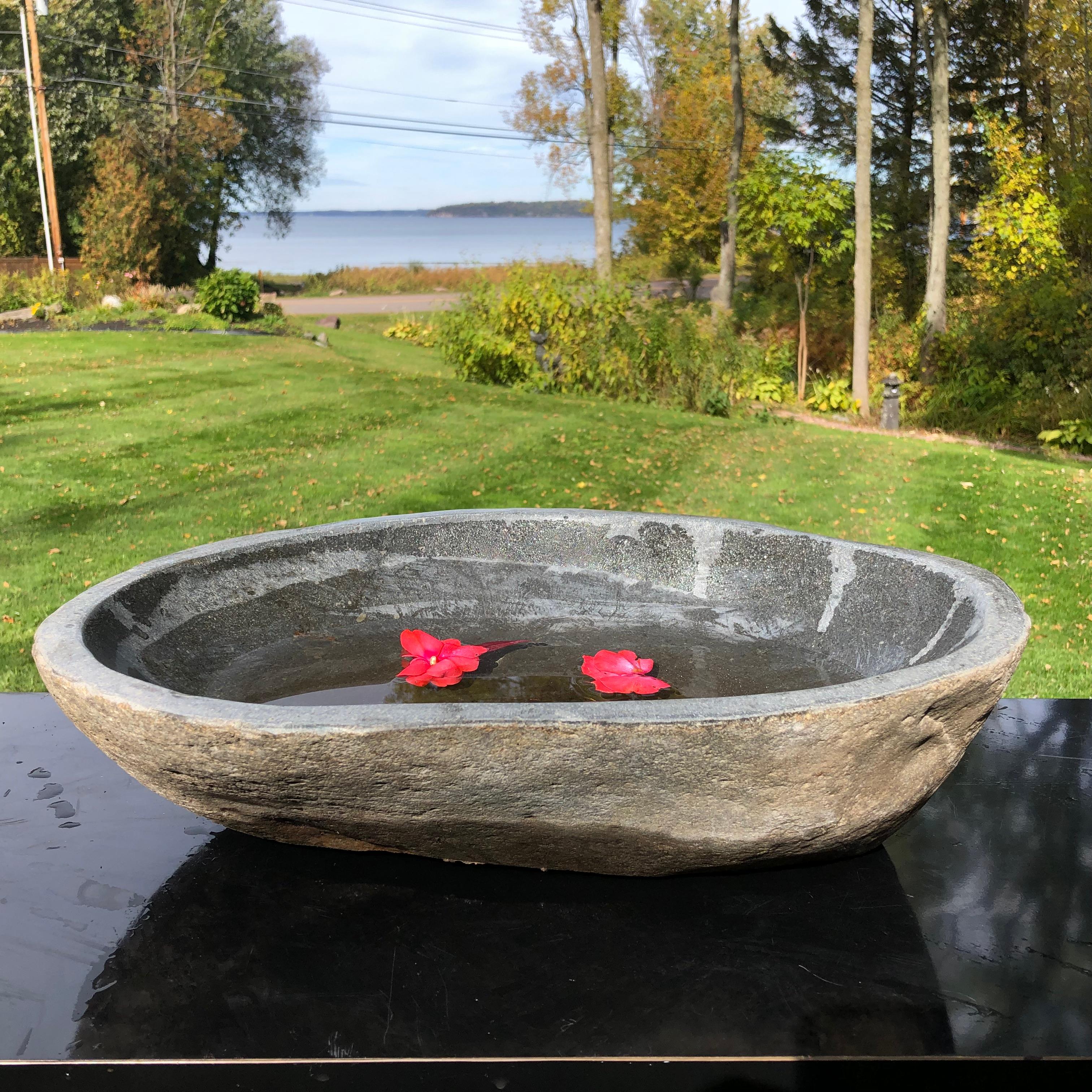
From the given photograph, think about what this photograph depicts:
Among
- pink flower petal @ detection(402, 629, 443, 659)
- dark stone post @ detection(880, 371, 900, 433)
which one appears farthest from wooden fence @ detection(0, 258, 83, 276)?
pink flower petal @ detection(402, 629, 443, 659)

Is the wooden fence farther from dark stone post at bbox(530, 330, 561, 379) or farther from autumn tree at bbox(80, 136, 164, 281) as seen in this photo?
dark stone post at bbox(530, 330, 561, 379)

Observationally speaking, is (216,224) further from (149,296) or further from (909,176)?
(909,176)

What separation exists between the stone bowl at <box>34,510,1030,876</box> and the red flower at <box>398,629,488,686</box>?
0.26 metres

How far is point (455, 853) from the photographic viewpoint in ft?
5.74

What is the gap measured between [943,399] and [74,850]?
411 inches

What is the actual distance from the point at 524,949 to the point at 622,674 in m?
0.63

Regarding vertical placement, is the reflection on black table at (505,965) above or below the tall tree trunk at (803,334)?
below

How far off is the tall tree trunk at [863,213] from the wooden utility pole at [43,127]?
470 inches

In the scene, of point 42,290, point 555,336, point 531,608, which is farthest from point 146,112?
point 531,608

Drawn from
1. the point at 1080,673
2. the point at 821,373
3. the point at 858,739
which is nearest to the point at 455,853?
the point at 858,739

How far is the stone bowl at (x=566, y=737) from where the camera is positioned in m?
1.45

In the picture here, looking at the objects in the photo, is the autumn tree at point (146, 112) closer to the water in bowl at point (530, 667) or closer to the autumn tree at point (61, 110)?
the autumn tree at point (61, 110)

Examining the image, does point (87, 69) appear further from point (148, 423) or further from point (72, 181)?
point (148, 423)

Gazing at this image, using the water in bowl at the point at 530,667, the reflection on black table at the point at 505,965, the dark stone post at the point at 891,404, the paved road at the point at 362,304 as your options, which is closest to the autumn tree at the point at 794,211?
the dark stone post at the point at 891,404
